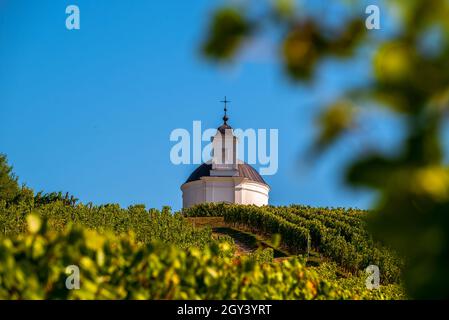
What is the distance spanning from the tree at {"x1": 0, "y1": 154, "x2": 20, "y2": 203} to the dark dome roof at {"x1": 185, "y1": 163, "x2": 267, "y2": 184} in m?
12.8

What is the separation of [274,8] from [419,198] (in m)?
0.58

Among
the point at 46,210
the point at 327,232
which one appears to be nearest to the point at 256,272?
the point at 327,232

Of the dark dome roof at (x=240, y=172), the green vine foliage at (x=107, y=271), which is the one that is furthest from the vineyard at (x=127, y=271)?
the dark dome roof at (x=240, y=172)

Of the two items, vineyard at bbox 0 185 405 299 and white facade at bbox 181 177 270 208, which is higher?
white facade at bbox 181 177 270 208

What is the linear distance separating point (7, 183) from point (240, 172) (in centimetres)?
1618

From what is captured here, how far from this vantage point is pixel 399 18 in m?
1.59

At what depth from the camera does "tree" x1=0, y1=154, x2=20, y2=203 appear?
37094 mm

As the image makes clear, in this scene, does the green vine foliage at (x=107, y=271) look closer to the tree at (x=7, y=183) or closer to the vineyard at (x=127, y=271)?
the vineyard at (x=127, y=271)

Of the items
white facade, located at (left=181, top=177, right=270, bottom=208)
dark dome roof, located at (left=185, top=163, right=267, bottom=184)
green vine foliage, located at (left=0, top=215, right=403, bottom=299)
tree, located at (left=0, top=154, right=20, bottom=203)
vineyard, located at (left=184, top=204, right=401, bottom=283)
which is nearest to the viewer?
green vine foliage, located at (left=0, top=215, right=403, bottom=299)

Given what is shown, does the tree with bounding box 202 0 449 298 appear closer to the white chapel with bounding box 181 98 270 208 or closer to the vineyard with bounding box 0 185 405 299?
the vineyard with bounding box 0 185 405 299

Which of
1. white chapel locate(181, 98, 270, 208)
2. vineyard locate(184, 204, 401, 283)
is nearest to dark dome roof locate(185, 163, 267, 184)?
white chapel locate(181, 98, 270, 208)

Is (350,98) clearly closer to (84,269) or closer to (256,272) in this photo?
(84,269)
